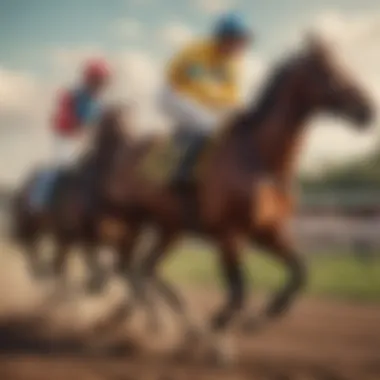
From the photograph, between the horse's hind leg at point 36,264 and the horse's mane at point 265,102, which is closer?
the horse's mane at point 265,102

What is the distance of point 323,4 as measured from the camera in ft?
5.81

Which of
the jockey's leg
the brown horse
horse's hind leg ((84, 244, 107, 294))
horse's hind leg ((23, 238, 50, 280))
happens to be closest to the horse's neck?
the brown horse

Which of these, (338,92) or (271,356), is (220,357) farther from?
(338,92)

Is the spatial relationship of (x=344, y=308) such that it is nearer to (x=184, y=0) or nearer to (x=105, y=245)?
(x=105, y=245)

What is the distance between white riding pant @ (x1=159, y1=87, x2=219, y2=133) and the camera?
70.1 inches

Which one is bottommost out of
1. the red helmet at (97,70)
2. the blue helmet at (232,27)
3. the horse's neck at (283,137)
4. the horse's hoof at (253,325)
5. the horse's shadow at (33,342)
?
the horse's shadow at (33,342)

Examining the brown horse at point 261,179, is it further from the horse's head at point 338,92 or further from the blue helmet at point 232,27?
the blue helmet at point 232,27

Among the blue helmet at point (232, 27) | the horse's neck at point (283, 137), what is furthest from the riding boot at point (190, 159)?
the blue helmet at point (232, 27)

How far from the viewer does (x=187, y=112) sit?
5.89ft

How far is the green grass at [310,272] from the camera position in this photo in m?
1.70

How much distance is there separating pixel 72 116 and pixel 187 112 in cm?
26

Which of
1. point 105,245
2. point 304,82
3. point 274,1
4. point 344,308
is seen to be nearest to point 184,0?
point 274,1

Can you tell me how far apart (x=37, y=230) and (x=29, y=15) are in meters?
0.48

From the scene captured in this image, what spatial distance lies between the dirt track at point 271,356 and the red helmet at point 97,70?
0.50 m
